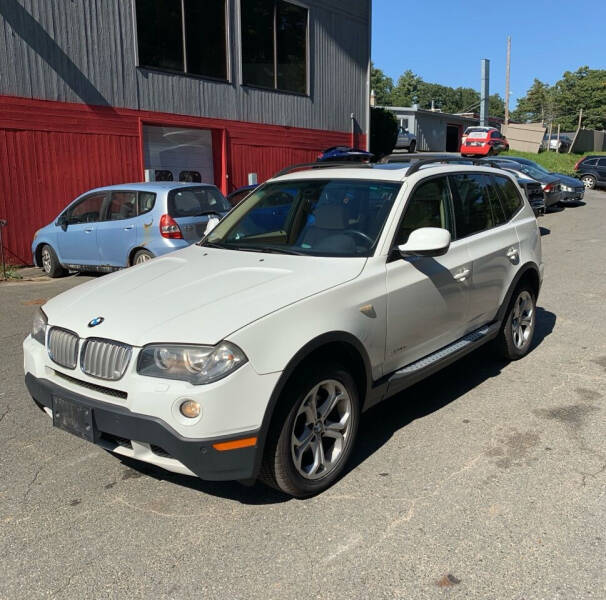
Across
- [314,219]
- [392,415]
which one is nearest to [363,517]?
[392,415]

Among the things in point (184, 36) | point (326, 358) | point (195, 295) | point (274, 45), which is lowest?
point (326, 358)

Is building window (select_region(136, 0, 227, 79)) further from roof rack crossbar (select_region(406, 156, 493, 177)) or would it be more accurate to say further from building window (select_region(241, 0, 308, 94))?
roof rack crossbar (select_region(406, 156, 493, 177))

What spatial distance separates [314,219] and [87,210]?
6.98 metres

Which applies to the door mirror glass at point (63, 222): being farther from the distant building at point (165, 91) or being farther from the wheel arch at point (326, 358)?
the wheel arch at point (326, 358)

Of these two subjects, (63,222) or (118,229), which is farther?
(63,222)

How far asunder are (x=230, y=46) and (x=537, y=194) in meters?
8.61

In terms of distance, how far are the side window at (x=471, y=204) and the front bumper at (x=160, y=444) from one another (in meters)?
2.56

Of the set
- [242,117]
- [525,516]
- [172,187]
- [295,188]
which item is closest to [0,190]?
[172,187]

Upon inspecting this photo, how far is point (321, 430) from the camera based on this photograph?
134 inches

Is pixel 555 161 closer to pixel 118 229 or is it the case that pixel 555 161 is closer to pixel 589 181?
pixel 589 181

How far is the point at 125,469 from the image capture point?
3697mm

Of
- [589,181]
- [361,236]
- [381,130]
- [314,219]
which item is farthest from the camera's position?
[381,130]

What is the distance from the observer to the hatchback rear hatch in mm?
9016

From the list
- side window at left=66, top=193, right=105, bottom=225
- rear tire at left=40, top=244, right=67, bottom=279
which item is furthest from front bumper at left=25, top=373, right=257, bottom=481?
rear tire at left=40, top=244, right=67, bottom=279
